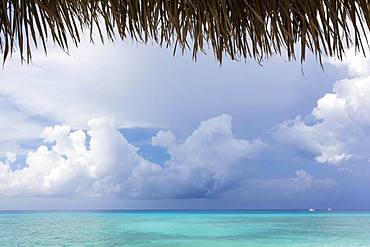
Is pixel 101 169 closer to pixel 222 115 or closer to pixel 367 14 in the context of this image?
pixel 222 115

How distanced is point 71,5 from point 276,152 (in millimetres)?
31988

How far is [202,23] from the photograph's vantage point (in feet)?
3.78

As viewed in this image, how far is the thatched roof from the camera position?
3.47 feet

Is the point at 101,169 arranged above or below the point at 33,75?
below

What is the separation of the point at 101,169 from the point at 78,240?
1594cm

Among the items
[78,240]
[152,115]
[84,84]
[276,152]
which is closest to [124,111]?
[152,115]

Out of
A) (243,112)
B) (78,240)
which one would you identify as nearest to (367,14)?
(78,240)

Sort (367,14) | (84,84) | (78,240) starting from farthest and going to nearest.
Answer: (84,84) < (78,240) < (367,14)

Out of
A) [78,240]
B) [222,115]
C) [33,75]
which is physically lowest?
[78,240]

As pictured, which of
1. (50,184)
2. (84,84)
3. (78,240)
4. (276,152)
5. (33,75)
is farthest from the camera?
(84,84)

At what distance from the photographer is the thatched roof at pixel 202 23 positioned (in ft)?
3.47

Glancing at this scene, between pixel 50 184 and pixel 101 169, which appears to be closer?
pixel 50 184

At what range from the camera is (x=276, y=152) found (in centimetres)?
3253

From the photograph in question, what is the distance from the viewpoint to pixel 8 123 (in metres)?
33.8
